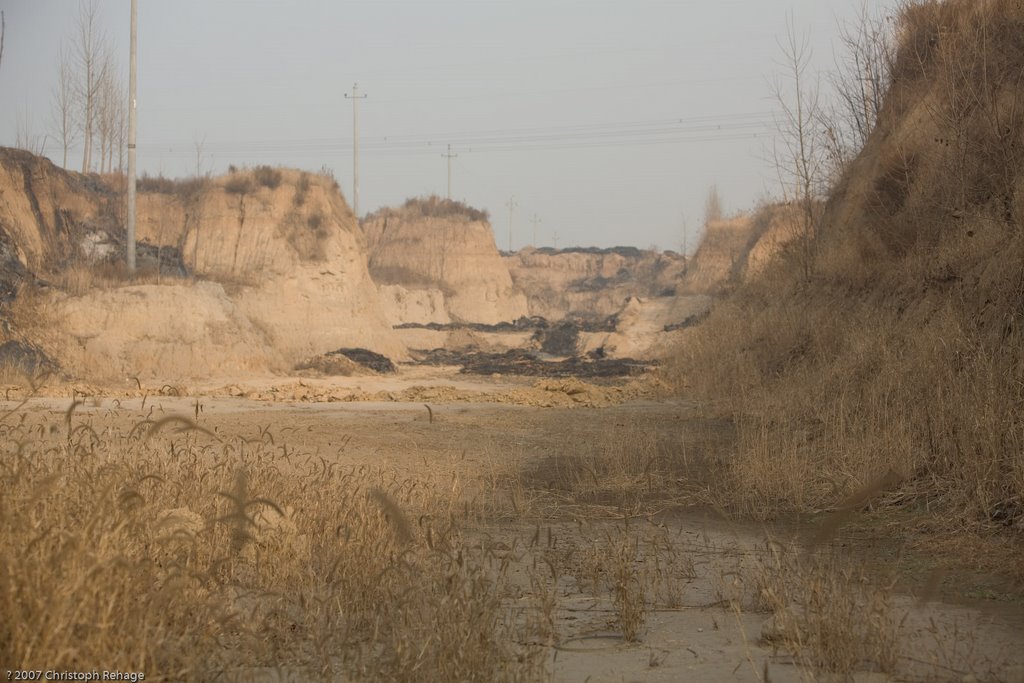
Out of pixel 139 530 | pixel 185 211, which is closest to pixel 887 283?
pixel 139 530

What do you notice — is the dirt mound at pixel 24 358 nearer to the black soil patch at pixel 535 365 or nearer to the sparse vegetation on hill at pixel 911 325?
the black soil patch at pixel 535 365

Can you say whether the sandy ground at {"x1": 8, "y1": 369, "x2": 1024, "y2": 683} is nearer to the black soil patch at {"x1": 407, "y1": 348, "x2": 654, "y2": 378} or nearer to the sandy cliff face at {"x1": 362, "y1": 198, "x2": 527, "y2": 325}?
the black soil patch at {"x1": 407, "y1": 348, "x2": 654, "y2": 378}

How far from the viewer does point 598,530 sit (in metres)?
8.38

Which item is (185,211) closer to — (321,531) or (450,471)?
(450,471)

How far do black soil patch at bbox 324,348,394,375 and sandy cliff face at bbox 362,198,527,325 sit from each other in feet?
82.2

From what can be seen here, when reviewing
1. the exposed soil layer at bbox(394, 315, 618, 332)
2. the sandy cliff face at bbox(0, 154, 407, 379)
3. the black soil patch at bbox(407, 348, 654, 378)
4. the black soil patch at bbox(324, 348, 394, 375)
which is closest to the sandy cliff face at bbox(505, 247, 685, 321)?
the exposed soil layer at bbox(394, 315, 618, 332)

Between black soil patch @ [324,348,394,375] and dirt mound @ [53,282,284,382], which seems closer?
dirt mound @ [53,282,284,382]

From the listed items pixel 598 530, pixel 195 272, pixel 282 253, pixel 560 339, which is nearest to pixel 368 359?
pixel 282 253

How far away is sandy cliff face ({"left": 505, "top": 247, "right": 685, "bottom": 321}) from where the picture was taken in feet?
255

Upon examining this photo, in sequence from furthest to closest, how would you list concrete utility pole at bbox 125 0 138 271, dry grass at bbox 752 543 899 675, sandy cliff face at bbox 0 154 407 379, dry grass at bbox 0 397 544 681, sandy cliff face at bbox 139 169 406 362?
sandy cliff face at bbox 139 169 406 362
concrete utility pole at bbox 125 0 138 271
sandy cliff face at bbox 0 154 407 379
dry grass at bbox 752 543 899 675
dry grass at bbox 0 397 544 681

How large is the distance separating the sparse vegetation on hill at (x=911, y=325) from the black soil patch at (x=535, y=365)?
551 centimetres

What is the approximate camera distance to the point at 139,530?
4930 millimetres

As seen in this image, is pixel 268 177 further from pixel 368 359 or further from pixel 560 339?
pixel 560 339

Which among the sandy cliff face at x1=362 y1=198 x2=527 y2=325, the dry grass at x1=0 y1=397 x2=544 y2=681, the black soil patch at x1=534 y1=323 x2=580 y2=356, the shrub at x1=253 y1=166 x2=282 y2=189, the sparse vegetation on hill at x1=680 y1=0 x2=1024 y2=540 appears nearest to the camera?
the dry grass at x1=0 y1=397 x2=544 y2=681
